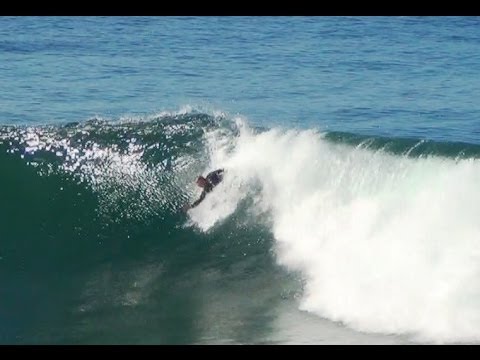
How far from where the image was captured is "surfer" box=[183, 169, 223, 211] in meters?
16.8

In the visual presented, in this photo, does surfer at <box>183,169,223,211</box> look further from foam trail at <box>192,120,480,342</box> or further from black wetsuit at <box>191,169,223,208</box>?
foam trail at <box>192,120,480,342</box>

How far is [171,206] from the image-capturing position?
1695 cm

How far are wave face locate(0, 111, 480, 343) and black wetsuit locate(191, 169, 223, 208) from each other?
0.43 feet

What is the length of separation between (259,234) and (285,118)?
8.52 metres

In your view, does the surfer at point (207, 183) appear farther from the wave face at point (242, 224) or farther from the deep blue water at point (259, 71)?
the deep blue water at point (259, 71)

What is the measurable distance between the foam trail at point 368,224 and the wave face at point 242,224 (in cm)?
2

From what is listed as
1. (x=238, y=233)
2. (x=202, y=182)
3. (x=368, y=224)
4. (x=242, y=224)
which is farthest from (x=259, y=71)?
(x=368, y=224)

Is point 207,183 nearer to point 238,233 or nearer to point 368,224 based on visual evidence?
point 238,233

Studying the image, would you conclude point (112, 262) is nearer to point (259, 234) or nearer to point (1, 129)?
point (259, 234)

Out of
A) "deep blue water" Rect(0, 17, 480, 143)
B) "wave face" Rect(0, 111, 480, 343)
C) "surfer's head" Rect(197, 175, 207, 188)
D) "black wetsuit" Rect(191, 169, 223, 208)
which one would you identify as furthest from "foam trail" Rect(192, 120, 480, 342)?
"deep blue water" Rect(0, 17, 480, 143)

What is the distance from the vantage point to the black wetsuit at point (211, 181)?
16766mm

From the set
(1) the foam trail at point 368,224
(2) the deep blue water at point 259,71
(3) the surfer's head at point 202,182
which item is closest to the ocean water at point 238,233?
(1) the foam trail at point 368,224

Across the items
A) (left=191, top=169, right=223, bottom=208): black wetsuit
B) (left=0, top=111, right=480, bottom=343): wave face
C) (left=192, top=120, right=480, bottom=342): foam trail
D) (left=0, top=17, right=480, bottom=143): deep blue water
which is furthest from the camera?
(left=0, top=17, right=480, bottom=143): deep blue water
